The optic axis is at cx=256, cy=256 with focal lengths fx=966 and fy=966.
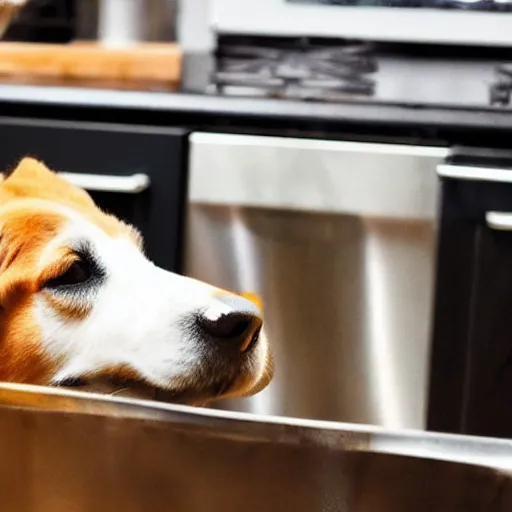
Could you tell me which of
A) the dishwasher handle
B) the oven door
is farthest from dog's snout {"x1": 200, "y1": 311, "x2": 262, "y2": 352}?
the oven door

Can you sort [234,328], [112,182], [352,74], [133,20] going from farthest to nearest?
1. [133,20]
2. [352,74]
3. [112,182]
4. [234,328]

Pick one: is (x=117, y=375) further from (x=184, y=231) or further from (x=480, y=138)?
(x=480, y=138)

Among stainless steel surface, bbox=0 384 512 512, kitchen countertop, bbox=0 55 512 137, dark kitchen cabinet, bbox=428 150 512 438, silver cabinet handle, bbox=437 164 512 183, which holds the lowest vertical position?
dark kitchen cabinet, bbox=428 150 512 438

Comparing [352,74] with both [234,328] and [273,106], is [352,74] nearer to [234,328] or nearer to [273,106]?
[273,106]

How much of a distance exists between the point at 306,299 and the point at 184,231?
12cm

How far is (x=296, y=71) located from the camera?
104cm

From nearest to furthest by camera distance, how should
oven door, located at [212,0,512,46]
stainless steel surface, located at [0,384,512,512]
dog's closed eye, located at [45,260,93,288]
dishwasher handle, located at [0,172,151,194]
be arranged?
1. stainless steel surface, located at [0,384,512,512]
2. dog's closed eye, located at [45,260,93,288]
3. dishwasher handle, located at [0,172,151,194]
4. oven door, located at [212,0,512,46]

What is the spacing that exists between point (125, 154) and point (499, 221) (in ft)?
1.05

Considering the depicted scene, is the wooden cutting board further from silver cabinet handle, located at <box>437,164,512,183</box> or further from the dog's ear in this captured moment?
the dog's ear

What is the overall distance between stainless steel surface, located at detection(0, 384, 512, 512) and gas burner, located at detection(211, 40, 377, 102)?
60 centimetres

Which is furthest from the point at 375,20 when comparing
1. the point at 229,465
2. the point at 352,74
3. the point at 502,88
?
the point at 229,465

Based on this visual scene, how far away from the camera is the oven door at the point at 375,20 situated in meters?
1.07

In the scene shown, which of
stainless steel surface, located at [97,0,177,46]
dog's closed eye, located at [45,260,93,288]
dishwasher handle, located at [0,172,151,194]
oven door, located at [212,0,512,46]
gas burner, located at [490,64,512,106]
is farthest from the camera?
stainless steel surface, located at [97,0,177,46]

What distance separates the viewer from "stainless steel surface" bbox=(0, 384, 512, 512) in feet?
0.93
